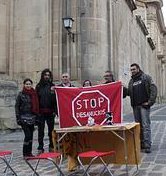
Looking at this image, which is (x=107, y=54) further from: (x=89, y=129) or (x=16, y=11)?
(x=89, y=129)

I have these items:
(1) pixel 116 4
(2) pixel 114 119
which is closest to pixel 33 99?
(2) pixel 114 119

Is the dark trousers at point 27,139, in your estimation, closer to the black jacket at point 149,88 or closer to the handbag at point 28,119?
the handbag at point 28,119

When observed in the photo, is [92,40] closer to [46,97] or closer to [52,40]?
[52,40]

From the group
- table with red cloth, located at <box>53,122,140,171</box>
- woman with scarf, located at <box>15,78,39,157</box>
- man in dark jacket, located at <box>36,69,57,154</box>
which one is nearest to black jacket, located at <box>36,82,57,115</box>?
man in dark jacket, located at <box>36,69,57,154</box>

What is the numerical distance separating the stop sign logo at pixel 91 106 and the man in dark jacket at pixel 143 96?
7.32ft

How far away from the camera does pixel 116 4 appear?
21.9 m

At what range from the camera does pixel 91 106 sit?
25.3ft

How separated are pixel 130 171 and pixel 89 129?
123 centimetres

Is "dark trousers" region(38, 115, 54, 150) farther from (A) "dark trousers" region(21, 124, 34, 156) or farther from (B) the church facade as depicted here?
(B) the church facade

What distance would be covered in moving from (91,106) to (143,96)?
8.12 ft

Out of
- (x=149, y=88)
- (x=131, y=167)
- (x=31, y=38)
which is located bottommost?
(x=131, y=167)

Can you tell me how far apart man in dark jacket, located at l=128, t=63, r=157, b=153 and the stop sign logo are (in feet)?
7.32

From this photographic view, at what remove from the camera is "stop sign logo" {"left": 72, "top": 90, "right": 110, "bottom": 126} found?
771 cm

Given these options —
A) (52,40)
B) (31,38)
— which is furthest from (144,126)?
(31,38)
